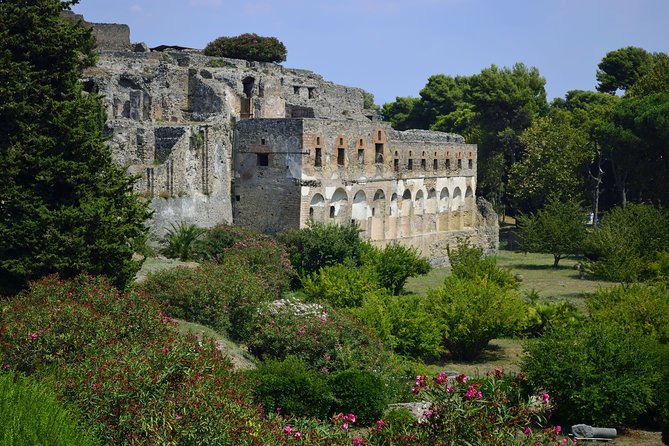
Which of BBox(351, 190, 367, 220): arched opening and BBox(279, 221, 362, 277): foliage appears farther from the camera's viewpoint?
BBox(351, 190, 367, 220): arched opening

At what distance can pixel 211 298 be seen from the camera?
23.4 metres

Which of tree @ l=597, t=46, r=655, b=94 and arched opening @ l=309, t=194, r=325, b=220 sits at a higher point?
tree @ l=597, t=46, r=655, b=94

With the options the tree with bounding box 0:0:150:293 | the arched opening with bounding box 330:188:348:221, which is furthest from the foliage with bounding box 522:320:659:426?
the arched opening with bounding box 330:188:348:221

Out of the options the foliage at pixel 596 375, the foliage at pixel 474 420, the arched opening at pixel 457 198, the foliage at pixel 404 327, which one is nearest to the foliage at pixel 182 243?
the foliage at pixel 404 327

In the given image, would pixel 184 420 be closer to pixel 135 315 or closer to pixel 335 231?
pixel 135 315

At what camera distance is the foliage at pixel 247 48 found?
53375 mm

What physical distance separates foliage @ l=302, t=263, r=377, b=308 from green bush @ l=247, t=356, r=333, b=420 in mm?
9195

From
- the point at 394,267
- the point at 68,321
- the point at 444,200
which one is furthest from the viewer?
the point at 444,200

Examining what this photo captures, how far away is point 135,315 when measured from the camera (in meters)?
18.5

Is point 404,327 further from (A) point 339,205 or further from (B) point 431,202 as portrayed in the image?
(B) point 431,202

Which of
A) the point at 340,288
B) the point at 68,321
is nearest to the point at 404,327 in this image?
the point at 340,288

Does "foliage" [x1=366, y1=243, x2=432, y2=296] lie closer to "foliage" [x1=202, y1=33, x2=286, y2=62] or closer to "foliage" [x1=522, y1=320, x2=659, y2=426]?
"foliage" [x1=522, y1=320, x2=659, y2=426]

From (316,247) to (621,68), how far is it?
43582 mm

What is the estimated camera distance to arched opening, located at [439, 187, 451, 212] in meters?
49.0
